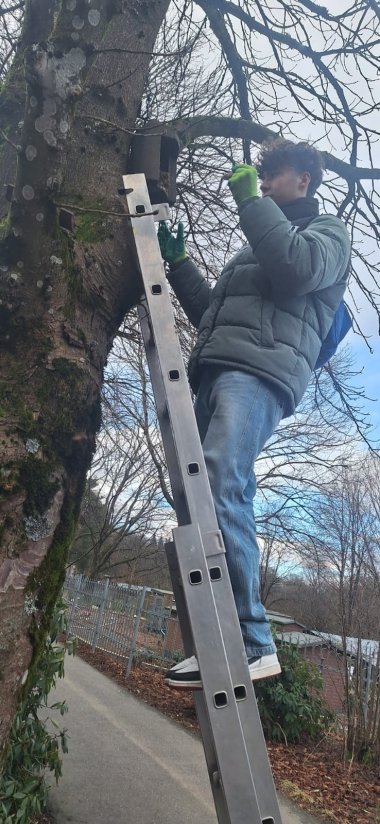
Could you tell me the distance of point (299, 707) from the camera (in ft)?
24.8

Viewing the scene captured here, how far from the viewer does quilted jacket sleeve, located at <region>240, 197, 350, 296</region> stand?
79.8 inches

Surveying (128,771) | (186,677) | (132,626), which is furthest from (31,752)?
(132,626)

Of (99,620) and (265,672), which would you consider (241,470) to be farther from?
(99,620)

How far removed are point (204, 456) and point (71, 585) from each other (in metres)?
15.1

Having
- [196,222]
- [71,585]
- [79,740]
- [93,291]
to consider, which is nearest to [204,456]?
[93,291]

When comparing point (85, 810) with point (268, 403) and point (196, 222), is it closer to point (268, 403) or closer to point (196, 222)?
point (268, 403)

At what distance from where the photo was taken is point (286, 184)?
2.68 metres

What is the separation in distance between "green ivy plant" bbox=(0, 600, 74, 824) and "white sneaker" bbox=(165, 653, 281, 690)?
1.63 meters

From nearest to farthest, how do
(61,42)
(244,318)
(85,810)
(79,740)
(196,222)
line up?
(61,42) → (244,318) → (85,810) → (196,222) → (79,740)

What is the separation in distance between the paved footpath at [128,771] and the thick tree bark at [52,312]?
352 cm

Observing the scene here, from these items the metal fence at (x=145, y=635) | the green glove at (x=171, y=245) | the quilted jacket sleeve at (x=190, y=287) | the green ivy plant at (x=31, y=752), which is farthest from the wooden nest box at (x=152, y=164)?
the metal fence at (x=145, y=635)

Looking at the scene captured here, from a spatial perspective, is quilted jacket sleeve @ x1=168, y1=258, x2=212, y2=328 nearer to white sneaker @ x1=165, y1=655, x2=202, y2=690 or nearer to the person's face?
the person's face

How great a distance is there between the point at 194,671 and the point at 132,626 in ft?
33.5

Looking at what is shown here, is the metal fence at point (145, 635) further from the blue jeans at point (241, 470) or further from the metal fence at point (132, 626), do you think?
the blue jeans at point (241, 470)
